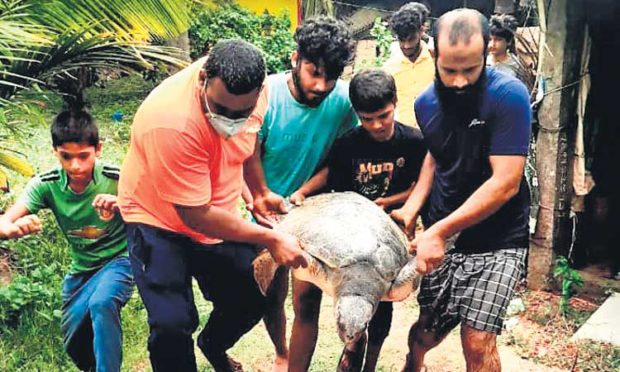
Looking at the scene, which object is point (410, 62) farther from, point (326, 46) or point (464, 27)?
point (464, 27)

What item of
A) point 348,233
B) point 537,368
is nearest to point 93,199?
→ point 348,233

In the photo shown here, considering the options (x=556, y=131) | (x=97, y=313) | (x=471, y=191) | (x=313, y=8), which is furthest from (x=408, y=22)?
(x=313, y=8)

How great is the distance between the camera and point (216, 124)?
2797mm

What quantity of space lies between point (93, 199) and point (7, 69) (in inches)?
36.0

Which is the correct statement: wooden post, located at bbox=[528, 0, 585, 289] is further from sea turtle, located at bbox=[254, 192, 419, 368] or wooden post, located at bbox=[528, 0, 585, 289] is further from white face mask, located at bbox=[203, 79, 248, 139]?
white face mask, located at bbox=[203, 79, 248, 139]

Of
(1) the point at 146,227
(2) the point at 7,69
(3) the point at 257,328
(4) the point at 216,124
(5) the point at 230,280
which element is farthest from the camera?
(3) the point at 257,328

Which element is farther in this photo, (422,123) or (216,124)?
(422,123)

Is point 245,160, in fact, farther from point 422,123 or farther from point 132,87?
point 132,87

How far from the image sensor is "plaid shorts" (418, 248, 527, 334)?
3.14 metres

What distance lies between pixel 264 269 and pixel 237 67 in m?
1.08

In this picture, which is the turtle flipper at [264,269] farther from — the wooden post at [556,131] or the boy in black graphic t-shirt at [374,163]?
the wooden post at [556,131]

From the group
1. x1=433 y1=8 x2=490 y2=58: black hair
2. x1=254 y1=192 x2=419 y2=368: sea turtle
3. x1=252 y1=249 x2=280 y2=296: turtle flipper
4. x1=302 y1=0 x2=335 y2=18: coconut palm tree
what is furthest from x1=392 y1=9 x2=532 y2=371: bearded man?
x1=302 y1=0 x2=335 y2=18: coconut palm tree

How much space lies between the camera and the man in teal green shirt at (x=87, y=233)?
3.36 meters

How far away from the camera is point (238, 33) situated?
1313 cm
